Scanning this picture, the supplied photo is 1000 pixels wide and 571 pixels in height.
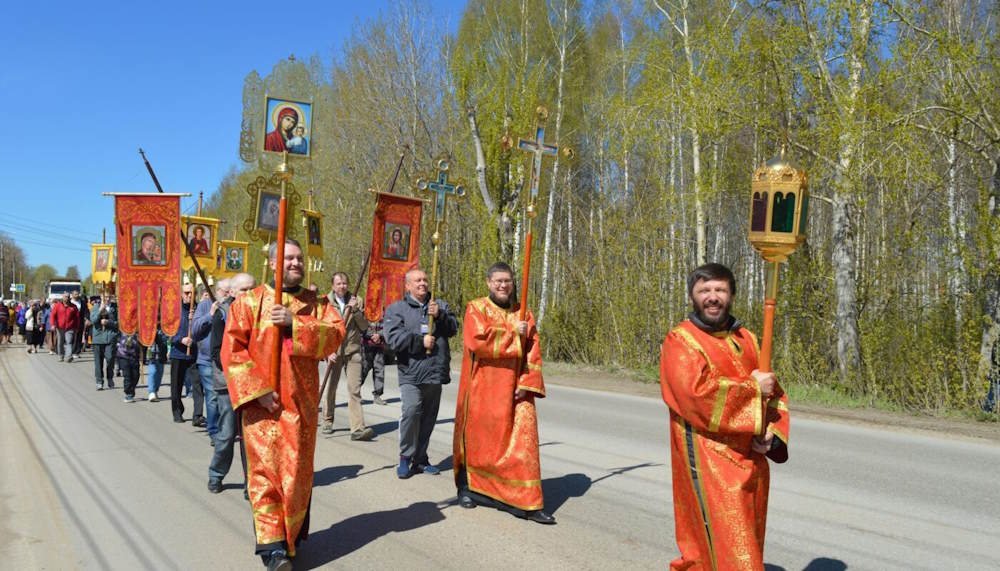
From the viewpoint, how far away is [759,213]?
12.4ft

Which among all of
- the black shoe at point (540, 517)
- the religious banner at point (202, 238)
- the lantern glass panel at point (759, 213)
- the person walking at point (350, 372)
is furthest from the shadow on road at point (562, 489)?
the religious banner at point (202, 238)

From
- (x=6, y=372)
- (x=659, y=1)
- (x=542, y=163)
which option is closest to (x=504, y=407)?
(x=542, y=163)

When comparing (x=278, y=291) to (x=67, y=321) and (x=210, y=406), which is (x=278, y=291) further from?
(x=67, y=321)

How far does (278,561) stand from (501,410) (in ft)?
6.72

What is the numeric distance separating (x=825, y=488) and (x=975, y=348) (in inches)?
289

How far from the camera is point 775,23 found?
49.4ft

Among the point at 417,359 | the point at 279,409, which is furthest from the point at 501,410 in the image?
the point at 279,409

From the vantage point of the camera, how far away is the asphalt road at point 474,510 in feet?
16.9

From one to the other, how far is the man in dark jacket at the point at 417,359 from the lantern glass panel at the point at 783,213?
13.2ft

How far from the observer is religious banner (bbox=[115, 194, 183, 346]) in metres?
8.67

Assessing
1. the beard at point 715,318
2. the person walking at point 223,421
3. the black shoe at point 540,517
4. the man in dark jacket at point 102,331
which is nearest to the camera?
the beard at point 715,318

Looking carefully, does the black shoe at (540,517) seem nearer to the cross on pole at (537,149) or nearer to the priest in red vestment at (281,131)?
the cross on pole at (537,149)

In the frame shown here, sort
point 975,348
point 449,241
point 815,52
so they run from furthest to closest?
point 449,241 < point 815,52 < point 975,348

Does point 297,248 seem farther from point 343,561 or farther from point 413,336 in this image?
point 413,336
